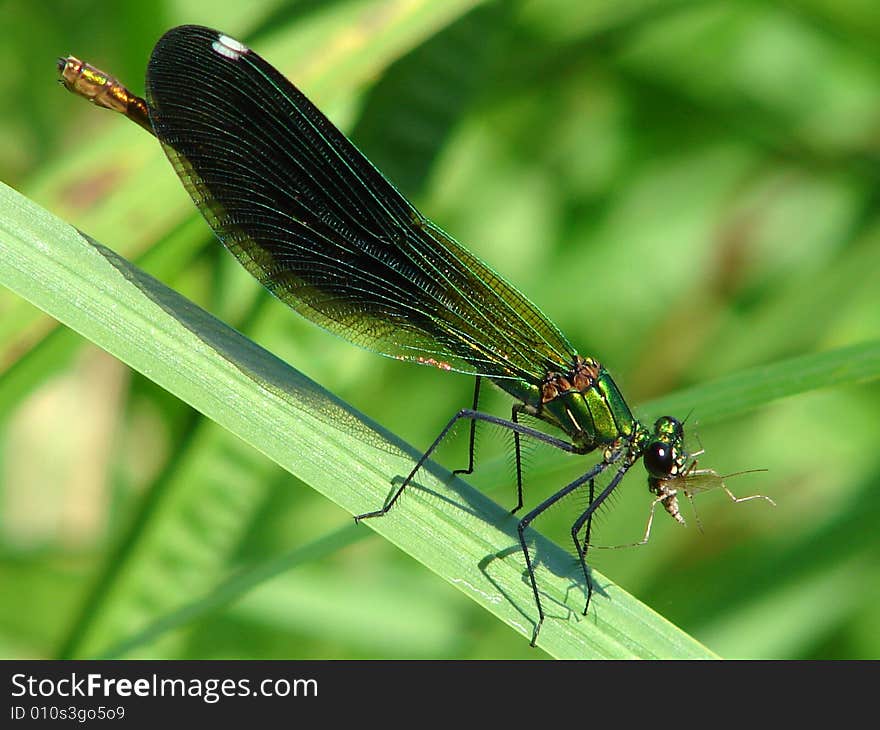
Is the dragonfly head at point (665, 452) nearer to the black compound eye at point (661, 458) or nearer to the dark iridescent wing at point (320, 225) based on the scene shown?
the black compound eye at point (661, 458)

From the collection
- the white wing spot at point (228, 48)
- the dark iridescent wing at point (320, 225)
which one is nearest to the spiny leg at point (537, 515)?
the dark iridescent wing at point (320, 225)

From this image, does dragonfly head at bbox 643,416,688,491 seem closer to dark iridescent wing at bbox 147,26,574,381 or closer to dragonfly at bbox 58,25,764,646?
dragonfly at bbox 58,25,764,646

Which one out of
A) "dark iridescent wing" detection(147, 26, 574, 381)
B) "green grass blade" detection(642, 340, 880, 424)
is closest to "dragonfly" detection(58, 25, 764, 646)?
"dark iridescent wing" detection(147, 26, 574, 381)

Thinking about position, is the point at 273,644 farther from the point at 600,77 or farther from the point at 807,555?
the point at 600,77

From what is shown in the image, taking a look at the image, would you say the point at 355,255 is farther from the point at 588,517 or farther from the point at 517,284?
the point at 517,284
